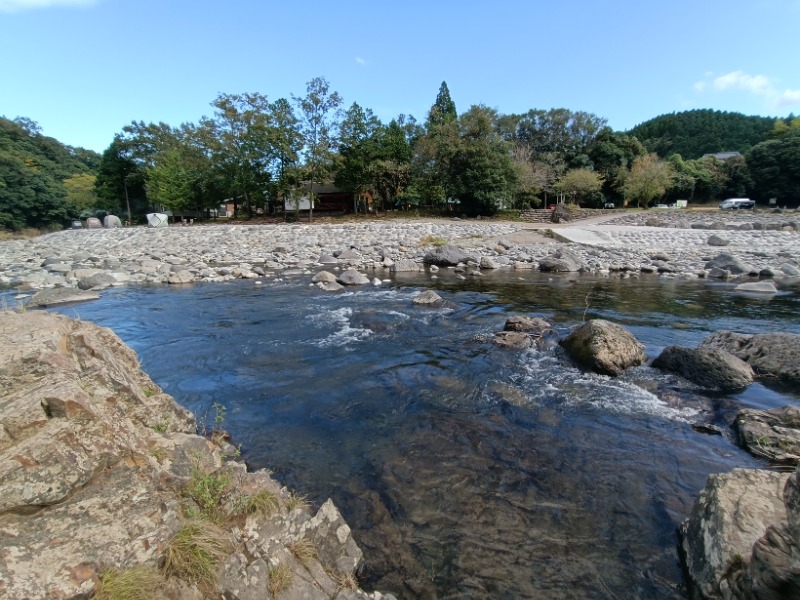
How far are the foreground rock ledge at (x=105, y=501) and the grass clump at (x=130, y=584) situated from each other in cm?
3

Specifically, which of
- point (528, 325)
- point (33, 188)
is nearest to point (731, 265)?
point (528, 325)

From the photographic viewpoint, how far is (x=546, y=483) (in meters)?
4.21

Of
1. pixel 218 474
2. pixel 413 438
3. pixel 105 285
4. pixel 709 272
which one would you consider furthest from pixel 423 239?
pixel 218 474

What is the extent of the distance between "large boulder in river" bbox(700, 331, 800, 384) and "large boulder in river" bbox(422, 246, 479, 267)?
1298cm

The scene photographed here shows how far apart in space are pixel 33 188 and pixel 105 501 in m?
63.3

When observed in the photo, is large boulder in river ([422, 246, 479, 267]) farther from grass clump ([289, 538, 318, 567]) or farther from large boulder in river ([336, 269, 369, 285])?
grass clump ([289, 538, 318, 567])

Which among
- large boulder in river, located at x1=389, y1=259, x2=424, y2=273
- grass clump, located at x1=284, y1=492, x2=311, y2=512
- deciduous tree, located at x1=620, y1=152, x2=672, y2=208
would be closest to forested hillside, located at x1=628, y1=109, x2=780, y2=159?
deciduous tree, located at x1=620, y1=152, x2=672, y2=208

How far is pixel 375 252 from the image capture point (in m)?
22.3

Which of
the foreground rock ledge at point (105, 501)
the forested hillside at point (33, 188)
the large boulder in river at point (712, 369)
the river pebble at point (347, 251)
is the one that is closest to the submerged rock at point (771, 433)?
the large boulder in river at point (712, 369)

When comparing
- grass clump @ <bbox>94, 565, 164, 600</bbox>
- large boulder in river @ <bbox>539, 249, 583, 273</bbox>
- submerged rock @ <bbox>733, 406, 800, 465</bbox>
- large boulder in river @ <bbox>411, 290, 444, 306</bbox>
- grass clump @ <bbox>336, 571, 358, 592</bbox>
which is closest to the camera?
grass clump @ <bbox>94, 565, 164, 600</bbox>

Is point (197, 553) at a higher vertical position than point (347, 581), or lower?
higher

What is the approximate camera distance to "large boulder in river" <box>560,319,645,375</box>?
6.82m

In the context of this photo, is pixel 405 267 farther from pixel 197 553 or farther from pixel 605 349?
pixel 197 553

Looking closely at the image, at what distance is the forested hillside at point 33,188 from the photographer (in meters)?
46.4
